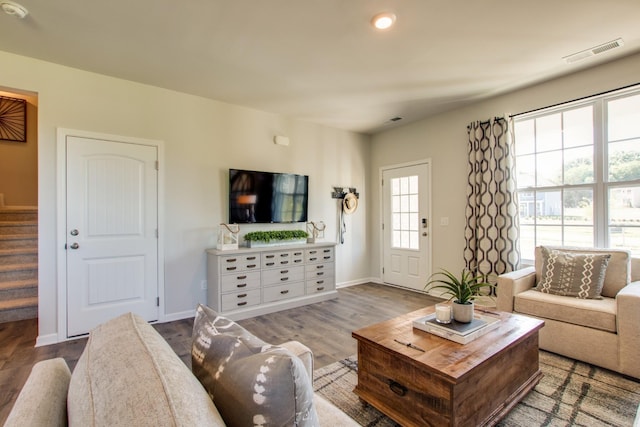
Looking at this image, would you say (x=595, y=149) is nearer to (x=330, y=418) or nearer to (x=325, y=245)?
(x=325, y=245)

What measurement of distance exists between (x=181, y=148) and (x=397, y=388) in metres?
3.31

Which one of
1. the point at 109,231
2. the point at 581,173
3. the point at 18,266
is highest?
the point at 581,173

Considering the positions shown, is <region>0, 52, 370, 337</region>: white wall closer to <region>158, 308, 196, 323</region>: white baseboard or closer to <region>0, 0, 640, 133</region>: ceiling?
<region>158, 308, 196, 323</region>: white baseboard

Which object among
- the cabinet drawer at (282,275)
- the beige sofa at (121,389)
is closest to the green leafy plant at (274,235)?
the cabinet drawer at (282,275)

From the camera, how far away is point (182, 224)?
359cm

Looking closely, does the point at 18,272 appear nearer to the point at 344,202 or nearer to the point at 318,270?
the point at 318,270

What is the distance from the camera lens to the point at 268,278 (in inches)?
148

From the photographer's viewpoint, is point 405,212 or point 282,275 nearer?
point 282,275

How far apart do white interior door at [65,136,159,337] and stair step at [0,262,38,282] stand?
1436 millimetres

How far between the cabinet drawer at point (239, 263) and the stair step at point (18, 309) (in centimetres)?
226

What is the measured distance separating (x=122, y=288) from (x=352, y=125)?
3.85 m

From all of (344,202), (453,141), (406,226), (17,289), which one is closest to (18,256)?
(17,289)

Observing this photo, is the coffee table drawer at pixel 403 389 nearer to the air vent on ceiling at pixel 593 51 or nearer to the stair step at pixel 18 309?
the air vent on ceiling at pixel 593 51

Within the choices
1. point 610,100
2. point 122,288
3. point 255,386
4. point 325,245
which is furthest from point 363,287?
point 255,386
